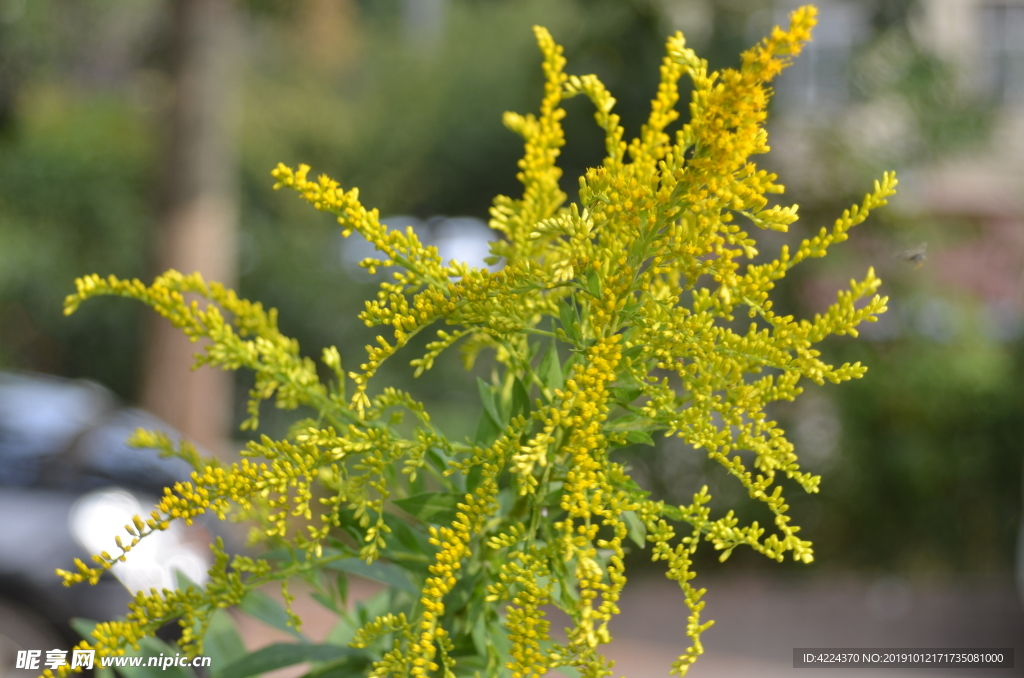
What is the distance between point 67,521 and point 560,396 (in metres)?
3.81

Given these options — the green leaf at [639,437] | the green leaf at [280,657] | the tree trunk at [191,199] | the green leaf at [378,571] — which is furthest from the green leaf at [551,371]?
the tree trunk at [191,199]

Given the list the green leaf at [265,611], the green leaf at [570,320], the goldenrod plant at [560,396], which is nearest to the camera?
the goldenrod plant at [560,396]

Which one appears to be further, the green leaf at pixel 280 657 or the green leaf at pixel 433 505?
the green leaf at pixel 280 657

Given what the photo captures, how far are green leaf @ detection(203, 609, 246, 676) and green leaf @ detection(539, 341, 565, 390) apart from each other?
74 cm

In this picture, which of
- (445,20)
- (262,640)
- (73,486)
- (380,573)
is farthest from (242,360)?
(445,20)

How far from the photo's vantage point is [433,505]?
122 cm

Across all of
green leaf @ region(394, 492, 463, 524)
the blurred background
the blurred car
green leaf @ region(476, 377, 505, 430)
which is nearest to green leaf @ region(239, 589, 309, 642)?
green leaf @ region(394, 492, 463, 524)

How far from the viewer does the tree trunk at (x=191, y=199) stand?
5.95 metres

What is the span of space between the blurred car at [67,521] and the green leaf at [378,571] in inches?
91.3

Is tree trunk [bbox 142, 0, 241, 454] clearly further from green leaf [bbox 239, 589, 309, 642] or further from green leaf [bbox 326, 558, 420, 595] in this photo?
green leaf [bbox 326, 558, 420, 595]

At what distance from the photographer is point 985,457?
6.68 m

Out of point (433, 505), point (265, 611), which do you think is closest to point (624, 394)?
point (433, 505)

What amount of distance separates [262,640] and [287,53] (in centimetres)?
973

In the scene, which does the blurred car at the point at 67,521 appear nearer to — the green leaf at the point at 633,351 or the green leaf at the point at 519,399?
the green leaf at the point at 519,399
